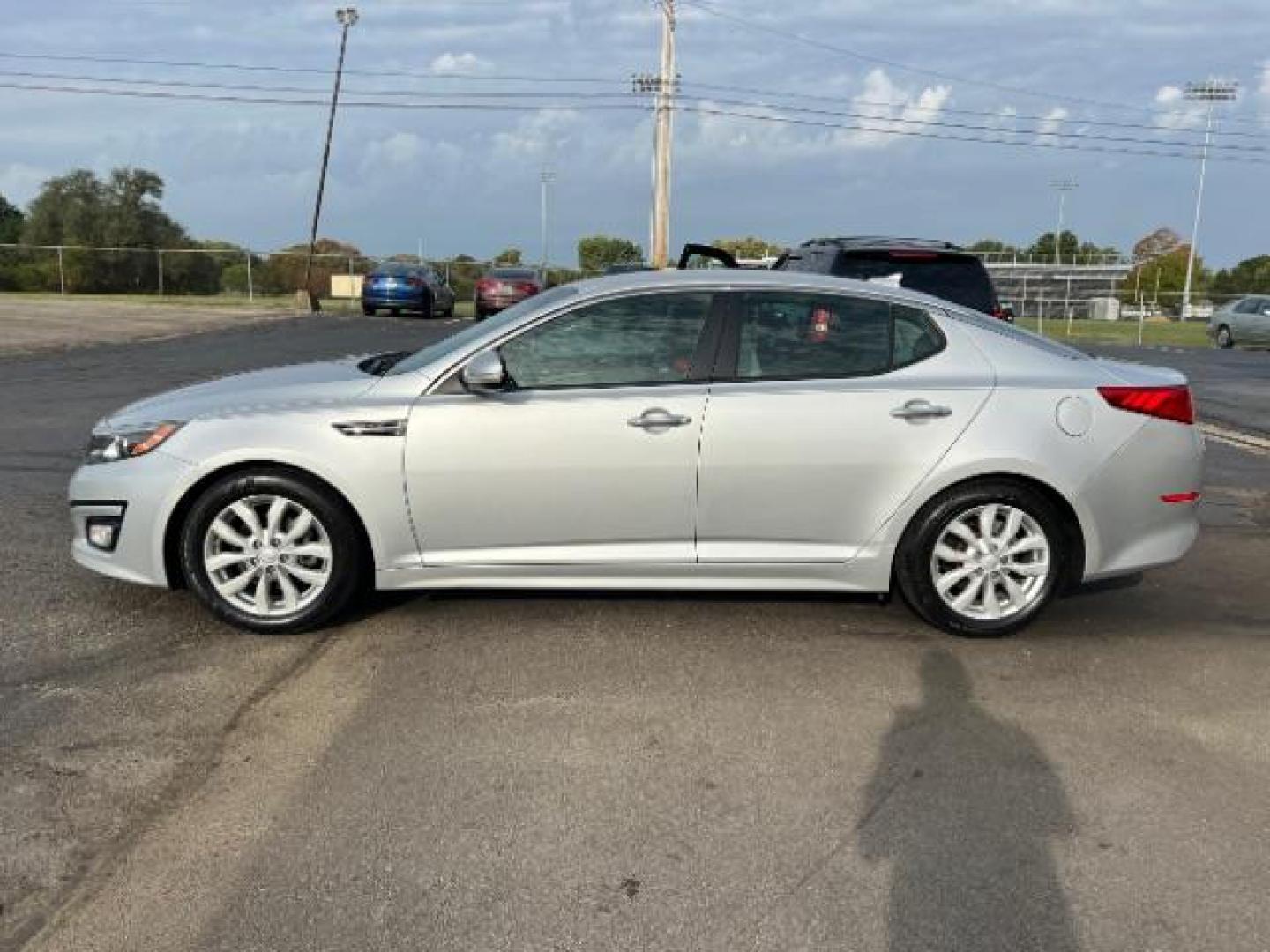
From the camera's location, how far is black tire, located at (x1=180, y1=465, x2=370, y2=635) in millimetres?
4715

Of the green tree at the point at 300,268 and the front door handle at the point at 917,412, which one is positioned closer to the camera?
the front door handle at the point at 917,412

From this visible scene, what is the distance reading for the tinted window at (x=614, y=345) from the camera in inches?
191

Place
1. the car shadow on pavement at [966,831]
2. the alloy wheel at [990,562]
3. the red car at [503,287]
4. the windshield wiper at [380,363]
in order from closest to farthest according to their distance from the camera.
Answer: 1. the car shadow on pavement at [966,831]
2. the alloy wheel at [990,562]
3. the windshield wiper at [380,363]
4. the red car at [503,287]

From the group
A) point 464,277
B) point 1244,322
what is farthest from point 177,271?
point 1244,322

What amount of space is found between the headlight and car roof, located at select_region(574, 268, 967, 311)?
1.87 m

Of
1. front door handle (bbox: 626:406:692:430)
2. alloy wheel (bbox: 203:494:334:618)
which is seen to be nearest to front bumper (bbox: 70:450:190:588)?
alloy wheel (bbox: 203:494:334:618)

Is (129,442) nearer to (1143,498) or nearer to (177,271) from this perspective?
(1143,498)

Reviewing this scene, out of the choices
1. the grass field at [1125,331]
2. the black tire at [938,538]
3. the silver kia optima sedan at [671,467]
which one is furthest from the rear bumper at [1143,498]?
the grass field at [1125,331]

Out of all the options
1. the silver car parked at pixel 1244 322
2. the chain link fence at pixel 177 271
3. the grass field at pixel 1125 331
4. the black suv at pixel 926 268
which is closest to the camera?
the black suv at pixel 926 268

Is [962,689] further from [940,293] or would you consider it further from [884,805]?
[940,293]

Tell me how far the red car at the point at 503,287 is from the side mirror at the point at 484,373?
82.0 feet

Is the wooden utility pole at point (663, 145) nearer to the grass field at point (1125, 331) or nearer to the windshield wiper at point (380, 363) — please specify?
the grass field at point (1125, 331)

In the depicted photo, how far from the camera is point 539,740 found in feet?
12.6

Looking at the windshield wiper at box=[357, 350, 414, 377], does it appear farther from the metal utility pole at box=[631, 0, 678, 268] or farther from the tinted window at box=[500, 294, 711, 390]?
the metal utility pole at box=[631, 0, 678, 268]
